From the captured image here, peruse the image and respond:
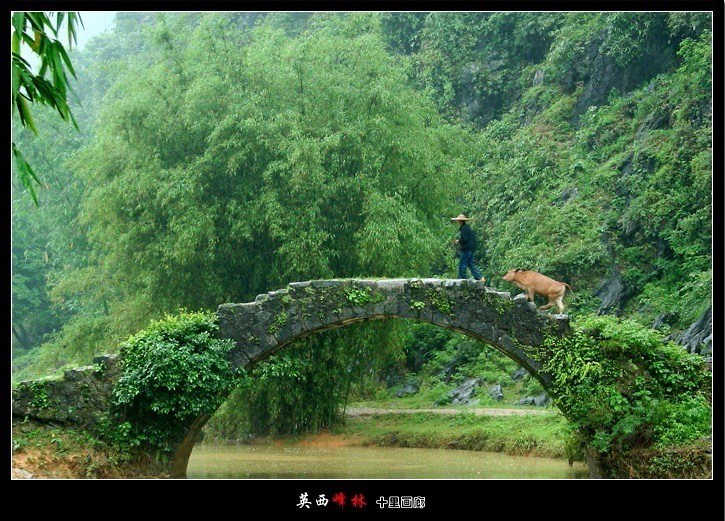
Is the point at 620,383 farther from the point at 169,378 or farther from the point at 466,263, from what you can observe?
the point at 169,378

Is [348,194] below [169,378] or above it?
above

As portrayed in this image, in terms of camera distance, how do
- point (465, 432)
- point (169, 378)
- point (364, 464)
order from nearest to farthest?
point (169, 378) < point (364, 464) < point (465, 432)

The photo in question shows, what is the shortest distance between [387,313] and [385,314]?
0.08 ft

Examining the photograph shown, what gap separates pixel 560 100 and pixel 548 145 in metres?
1.25

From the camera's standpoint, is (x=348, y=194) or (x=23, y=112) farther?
(x=348, y=194)

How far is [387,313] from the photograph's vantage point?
11.2 m

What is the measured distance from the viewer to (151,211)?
1587 centimetres

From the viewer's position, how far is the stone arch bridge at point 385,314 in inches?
435

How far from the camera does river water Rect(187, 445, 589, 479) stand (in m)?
11.9

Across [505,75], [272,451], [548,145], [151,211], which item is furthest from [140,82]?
[505,75]
